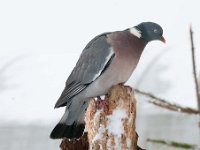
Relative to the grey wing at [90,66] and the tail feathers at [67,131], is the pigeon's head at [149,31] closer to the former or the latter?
the grey wing at [90,66]

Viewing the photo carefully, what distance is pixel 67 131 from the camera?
3.86 metres

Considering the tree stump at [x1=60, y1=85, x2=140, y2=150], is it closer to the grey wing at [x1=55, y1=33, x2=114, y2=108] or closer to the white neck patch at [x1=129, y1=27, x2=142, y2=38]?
the grey wing at [x1=55, y1=33, x2=114, y2=108]

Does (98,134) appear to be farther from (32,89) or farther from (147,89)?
(32,89)

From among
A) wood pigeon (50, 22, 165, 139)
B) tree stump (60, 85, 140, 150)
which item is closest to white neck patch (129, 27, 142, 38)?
wood pigeon (50, 22, 165, 139)

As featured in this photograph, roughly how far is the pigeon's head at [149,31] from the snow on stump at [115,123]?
4.39ft

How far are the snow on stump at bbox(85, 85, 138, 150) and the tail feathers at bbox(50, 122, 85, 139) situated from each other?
0.50 m

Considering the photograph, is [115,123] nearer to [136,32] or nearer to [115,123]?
[115,123]

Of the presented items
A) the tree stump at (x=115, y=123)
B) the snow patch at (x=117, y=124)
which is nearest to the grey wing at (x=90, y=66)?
the tree stump at (x=115, y=123)

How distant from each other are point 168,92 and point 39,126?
2.02 metres

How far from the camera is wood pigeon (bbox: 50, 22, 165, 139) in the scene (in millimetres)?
4215

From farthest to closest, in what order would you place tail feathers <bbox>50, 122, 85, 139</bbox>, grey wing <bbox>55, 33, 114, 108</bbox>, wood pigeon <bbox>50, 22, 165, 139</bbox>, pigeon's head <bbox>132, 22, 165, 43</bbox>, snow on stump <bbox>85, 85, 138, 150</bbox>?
pigeon's head <bbox>132, 22, 165, 43</bbox>
grey wing <bbox>55, 33, 114, 108</bbox>
wood pigeon <bbox>50, 22, 165, 139</bbox>
tail feathers <bbox>50, 122, 85, 139</bbox>
snow on stump <bbox>85, 85, 138, 150</bbox>

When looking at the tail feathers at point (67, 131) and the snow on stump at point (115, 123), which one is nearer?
the snow on stump at point (115, 123)

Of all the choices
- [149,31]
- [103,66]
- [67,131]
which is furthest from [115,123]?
[149,31]

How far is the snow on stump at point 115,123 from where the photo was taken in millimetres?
2967
